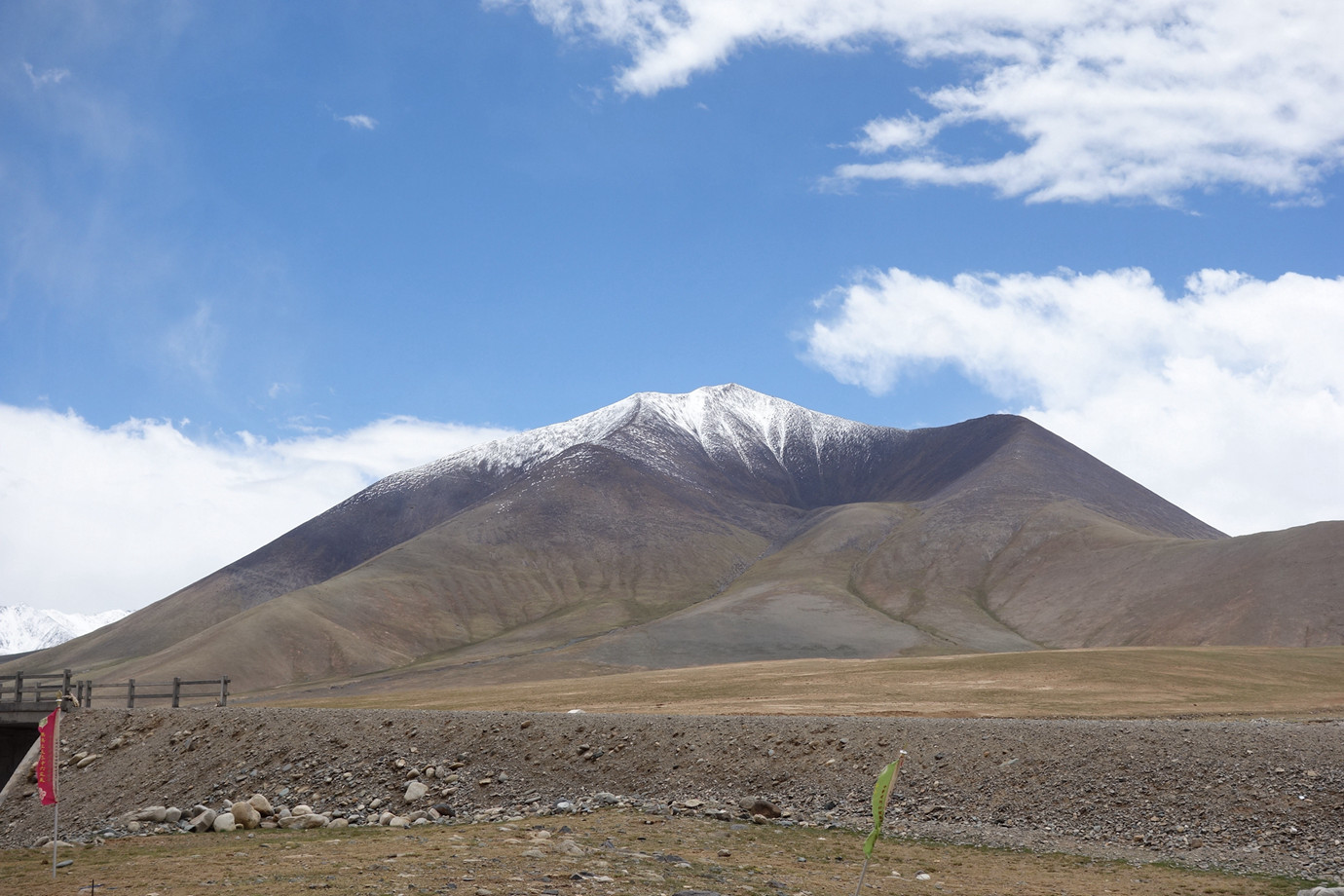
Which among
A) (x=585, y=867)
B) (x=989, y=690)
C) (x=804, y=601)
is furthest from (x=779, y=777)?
(x=804, y=601)

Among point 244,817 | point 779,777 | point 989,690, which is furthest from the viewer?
point 989,690

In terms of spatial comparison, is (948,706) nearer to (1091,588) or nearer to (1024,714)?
(1024,714)

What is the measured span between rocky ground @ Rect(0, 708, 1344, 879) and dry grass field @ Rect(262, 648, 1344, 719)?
14.2 m

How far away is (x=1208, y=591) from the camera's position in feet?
394

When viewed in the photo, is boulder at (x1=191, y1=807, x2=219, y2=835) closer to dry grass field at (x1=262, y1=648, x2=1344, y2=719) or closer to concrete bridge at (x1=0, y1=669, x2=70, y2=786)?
concrete bridge at (x1=0, y1=669, x2=70, y2=786)

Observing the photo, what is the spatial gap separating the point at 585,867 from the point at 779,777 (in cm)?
893

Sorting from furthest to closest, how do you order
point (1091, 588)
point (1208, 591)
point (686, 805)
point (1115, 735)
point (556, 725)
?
1. point (1091, 588)
2. point (1208, 591)
3. point (556, 725)
4. point (1115, 735)
5. point (686, 805)

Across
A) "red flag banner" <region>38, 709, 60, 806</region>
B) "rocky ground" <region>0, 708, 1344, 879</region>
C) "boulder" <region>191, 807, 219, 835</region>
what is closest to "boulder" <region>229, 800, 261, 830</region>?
"boulder" <region>191, 807, 219, 835</region>

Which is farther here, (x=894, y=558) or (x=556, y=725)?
(x=894, y=558)

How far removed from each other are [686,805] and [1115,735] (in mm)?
10080

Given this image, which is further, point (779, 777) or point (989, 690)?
point (989, 690)

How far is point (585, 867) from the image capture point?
51.2 feet

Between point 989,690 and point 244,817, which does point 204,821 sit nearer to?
point 244,817

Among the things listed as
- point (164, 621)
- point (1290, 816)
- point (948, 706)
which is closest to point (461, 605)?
point (164, 621)
